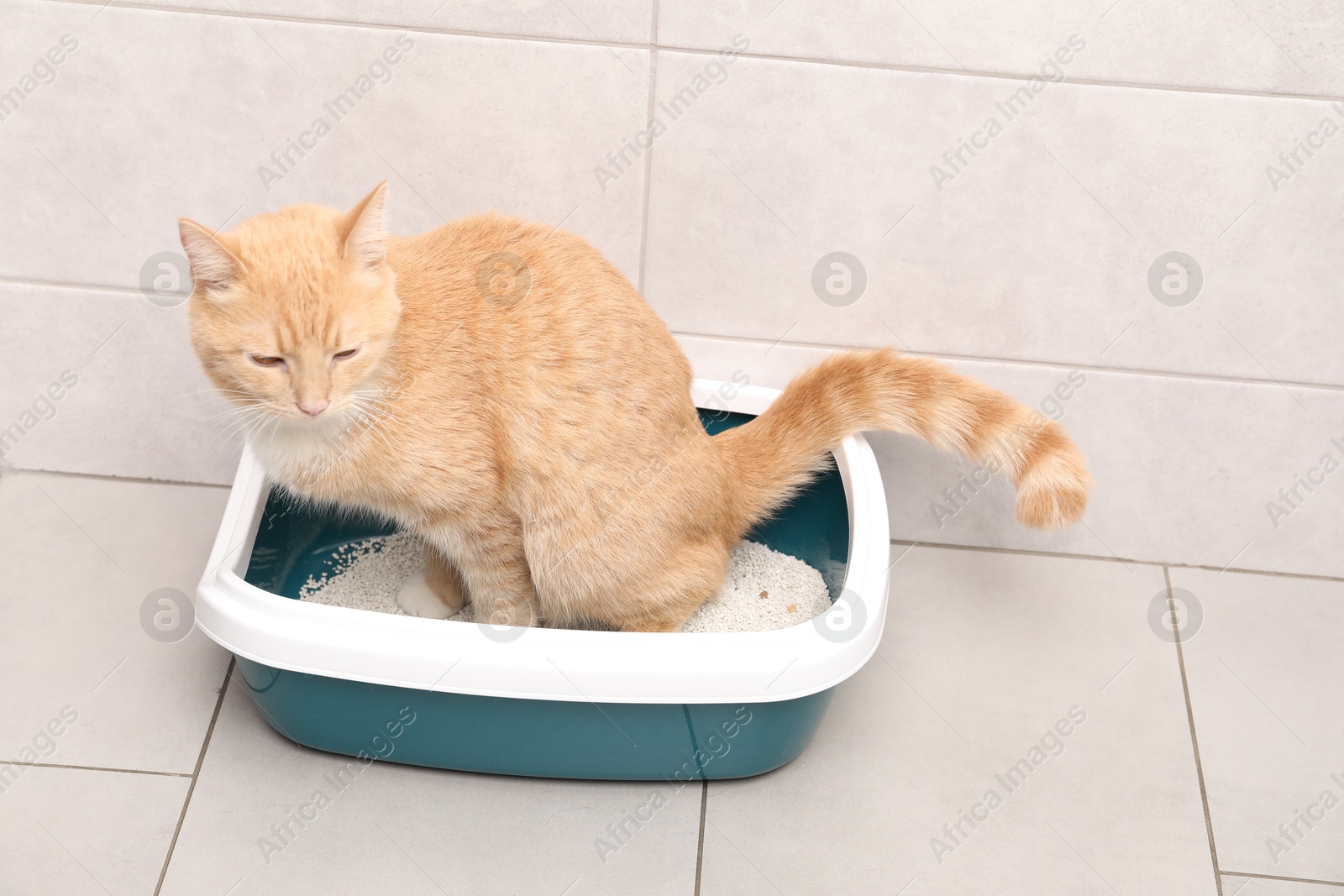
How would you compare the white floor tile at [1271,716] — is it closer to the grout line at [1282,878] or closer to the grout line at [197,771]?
the grout line at [1282,878]

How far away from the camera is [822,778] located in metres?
1.40

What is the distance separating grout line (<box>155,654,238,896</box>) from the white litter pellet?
144 mm

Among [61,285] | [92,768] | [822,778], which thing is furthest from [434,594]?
[61,285]

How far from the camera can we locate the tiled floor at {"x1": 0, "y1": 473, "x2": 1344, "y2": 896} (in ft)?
4.17

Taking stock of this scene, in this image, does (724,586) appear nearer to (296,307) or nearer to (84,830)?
(296,307)

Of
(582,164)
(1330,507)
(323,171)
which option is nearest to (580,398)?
(582,164)

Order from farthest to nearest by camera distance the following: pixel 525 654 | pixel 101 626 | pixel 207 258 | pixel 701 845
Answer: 1. pixel 101 626
2. pixel 701 845
3. pixel 525 654
4. pixel 207 258

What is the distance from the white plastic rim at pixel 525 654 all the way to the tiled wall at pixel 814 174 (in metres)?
0.47

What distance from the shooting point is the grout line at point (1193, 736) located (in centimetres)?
134

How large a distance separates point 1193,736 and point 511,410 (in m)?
1.02

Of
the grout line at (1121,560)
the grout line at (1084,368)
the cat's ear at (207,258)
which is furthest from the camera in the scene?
the grout line at (1121,560)

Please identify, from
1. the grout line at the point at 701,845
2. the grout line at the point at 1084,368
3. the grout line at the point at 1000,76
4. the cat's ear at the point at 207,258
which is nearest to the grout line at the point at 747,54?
the grout line at the point at 1000,76

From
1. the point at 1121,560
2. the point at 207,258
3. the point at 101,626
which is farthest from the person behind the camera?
the point at 1121,560

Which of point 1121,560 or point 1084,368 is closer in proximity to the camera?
point 1084,368
